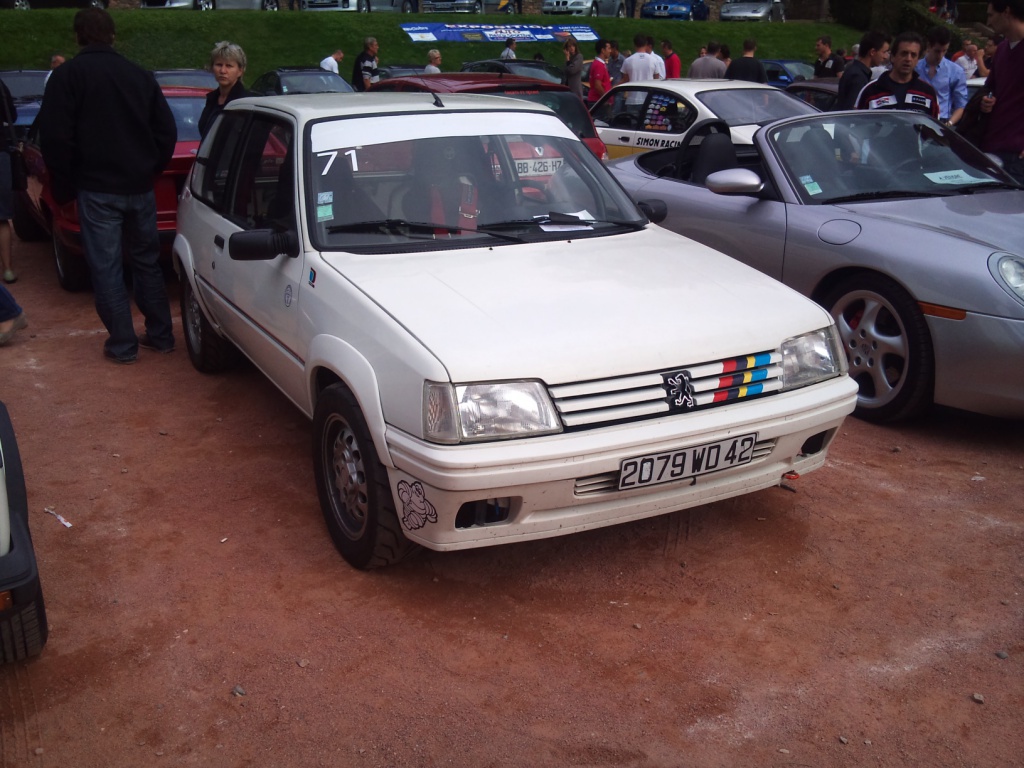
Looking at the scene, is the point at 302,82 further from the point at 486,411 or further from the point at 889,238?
the point at 486,411

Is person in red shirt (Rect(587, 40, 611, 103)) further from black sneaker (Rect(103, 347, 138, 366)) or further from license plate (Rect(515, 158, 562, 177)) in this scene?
license plate (Rect(515, 158, 562, 177))

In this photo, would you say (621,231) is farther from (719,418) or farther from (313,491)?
(313,491)

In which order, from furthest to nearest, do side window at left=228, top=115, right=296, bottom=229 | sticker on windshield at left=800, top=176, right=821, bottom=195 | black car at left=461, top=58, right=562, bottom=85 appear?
black car at left=461, top=58, right=562, bottom=85 → sticker on windshield at left=800, top=176, right=821, bottom=195 → side window at left=228, top=115, right=296, bottom=229

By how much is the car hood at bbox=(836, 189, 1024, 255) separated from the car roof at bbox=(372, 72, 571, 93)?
3.91 m

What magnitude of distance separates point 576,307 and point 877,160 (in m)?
3.18

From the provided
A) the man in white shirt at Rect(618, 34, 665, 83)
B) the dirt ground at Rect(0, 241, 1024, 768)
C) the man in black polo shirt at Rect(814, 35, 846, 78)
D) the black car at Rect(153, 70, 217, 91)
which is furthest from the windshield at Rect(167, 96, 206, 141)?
the man in black polo shirt at Rect(814, 35, 846, 78)

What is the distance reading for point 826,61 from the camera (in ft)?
47.7

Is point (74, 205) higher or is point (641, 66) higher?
point (641, 66)

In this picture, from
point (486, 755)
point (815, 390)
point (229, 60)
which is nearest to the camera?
point (486, 755)

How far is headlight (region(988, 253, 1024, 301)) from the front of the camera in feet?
14.7

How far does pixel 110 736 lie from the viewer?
2770 millimetres

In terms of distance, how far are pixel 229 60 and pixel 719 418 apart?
514cm

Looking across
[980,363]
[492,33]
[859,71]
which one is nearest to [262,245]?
[980,363]

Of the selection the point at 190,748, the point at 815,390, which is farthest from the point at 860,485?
the point at 190,748
